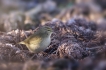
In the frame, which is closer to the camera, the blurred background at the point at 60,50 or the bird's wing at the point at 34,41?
the blurred background at the point at 60,50

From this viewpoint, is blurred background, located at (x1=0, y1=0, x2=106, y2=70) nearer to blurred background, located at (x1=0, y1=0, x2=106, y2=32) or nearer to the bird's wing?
the bird's wing

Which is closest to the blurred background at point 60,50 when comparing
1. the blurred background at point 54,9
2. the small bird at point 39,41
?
the small bird at point 39,41

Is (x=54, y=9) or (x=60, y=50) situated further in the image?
(x=54, y=9)

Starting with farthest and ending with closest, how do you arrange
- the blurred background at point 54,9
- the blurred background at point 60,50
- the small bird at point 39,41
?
the blurred background at point 54,9, the small bird at point 39,41, the blurred background at point 60,50

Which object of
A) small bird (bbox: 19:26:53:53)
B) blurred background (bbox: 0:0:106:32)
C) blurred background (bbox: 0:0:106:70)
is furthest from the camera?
blurred background (bbox: 0:0:106:32)

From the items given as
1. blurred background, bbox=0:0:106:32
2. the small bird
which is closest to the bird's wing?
the small bird

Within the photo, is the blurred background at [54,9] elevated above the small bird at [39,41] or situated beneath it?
elevated above

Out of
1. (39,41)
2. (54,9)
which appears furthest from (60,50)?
(54,9)

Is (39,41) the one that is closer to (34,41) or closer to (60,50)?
(34,41)

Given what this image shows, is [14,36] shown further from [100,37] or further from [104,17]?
[104,17]

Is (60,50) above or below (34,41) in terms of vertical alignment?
below

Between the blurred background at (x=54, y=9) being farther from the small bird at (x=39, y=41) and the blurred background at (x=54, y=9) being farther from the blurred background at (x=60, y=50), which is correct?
the small bird at (x=39, y=41)

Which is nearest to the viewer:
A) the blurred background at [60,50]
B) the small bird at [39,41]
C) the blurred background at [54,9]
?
the blurred background at [60,50]
